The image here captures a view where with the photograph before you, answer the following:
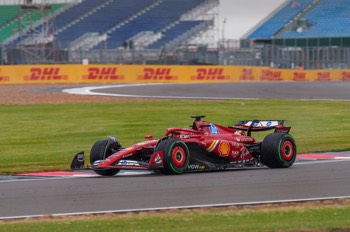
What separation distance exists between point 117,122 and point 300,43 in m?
47.3

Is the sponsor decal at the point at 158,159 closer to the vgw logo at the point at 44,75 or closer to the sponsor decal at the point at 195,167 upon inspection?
the sponsor decal at the point at 195,167

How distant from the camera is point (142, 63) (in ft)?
191

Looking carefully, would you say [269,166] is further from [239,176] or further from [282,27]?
[282,27]

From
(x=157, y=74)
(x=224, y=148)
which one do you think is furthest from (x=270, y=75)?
(x=224, y=148)

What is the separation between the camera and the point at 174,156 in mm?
12570

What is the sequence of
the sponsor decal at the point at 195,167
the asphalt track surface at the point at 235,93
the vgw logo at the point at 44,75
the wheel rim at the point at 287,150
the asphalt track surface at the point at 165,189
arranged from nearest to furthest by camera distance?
the asphalt track surface at the point at 165,189
the sponsor decal at the point at 195,167
the wheel rim at the point at 287,150
the asphalt track surface at the point at 235,93
the vgw logo at the point at 44,75

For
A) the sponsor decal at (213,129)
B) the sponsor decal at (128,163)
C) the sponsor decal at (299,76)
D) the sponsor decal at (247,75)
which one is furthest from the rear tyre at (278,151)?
the sponsor decal at (299,76)

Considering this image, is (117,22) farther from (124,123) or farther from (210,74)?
(124,123)

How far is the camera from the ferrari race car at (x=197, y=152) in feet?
41.2

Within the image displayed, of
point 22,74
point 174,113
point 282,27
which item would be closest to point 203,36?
point 282,27

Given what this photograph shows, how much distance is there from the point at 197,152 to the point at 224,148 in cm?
43

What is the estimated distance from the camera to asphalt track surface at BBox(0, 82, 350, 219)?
33.1ft

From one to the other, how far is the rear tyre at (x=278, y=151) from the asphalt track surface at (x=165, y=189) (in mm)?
140

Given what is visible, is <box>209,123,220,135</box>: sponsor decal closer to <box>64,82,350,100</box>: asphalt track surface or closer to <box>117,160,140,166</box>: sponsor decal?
<box>117,160,140,166</box>: sponsor decal
